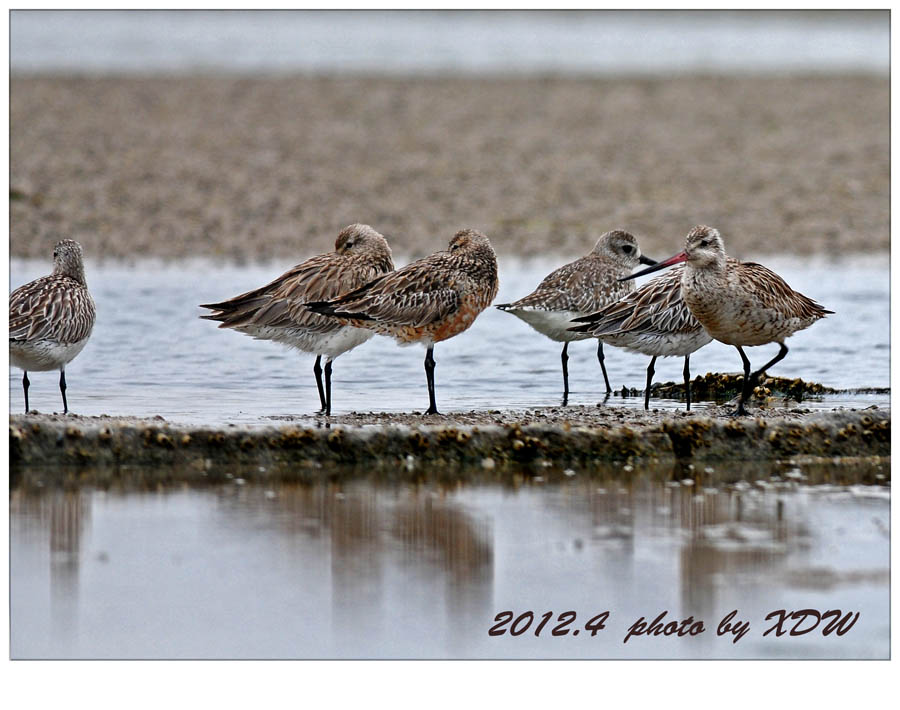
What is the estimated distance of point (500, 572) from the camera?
17.4ft

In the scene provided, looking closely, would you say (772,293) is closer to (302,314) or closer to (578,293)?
(578,293)

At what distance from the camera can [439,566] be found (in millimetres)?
5344

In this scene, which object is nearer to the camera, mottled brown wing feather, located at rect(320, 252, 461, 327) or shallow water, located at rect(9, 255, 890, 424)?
mottled brown wing feather, located at rect(320, 252, 461, 327)

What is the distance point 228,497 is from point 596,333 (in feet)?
10.4

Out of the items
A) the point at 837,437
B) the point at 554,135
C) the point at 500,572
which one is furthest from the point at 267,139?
the point at 500,572

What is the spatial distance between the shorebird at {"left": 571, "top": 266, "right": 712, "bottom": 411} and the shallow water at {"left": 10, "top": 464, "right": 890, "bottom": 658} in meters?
2.15

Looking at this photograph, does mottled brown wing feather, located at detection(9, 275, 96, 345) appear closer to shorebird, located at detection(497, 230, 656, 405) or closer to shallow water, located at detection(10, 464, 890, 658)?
shallow water, located at detection(10, 464, 890, 658)

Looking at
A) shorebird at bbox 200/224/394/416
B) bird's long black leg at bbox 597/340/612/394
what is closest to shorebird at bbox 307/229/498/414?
shorebird at bbox 200/224/394/416

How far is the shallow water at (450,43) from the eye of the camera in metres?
30.3

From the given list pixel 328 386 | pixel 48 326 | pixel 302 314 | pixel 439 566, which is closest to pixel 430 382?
pixel 328 386

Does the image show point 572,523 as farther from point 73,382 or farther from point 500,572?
point 73,382

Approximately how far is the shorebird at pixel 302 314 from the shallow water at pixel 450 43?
20.4 metres

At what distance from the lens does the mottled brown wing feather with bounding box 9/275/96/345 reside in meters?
8.02

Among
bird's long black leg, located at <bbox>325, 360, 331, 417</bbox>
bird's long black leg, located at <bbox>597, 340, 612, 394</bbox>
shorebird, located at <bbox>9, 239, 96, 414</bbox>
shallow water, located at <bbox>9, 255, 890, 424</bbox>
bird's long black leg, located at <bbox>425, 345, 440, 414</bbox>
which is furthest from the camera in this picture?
bird's long black leg, located at <bbox>597, 340, 612, 394</bbox>
